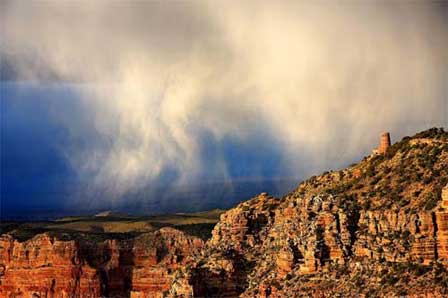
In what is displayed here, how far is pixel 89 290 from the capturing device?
9412 centimetres

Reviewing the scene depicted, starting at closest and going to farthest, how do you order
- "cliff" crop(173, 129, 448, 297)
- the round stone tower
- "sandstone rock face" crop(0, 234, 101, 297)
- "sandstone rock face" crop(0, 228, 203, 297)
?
"cliff" crop(173, 129, 448, 297), the round stone tower, "sandstone rock face" crop(0, 228, 203, 297), "sandstone rock face" crop(0, 234, 101, 297)

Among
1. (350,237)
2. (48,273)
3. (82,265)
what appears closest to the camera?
(350,237)

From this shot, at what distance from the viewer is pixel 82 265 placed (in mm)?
96125

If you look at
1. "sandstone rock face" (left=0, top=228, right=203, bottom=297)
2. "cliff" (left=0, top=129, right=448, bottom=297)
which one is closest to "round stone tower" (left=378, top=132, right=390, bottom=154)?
"cliff" (left=0, top=129, right=448, bottom=297)

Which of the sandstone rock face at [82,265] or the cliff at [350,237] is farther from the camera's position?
the sandstone rock face at [82,265]

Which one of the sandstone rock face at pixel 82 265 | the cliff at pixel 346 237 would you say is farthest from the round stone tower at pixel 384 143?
the sandstone rock face at pixel 82 265

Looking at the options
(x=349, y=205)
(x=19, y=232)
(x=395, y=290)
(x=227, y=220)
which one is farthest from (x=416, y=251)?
(x=19, y=232)

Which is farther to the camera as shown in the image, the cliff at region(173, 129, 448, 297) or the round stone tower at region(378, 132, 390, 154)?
the round stone tower at region(378, 132, 390, 154)

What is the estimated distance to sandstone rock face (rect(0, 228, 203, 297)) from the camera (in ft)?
307

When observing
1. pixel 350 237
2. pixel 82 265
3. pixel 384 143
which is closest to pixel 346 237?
pixel 350 237

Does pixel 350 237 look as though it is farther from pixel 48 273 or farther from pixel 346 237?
pixel 48 273

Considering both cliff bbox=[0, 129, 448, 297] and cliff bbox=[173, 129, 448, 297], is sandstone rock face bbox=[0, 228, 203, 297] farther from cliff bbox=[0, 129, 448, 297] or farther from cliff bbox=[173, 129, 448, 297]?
cliff bbox=[173, 129, 448, 297]

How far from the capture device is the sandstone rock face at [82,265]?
93688 mm

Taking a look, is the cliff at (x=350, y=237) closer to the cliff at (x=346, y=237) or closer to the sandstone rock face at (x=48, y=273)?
the cliff at (x=346, y=237)
